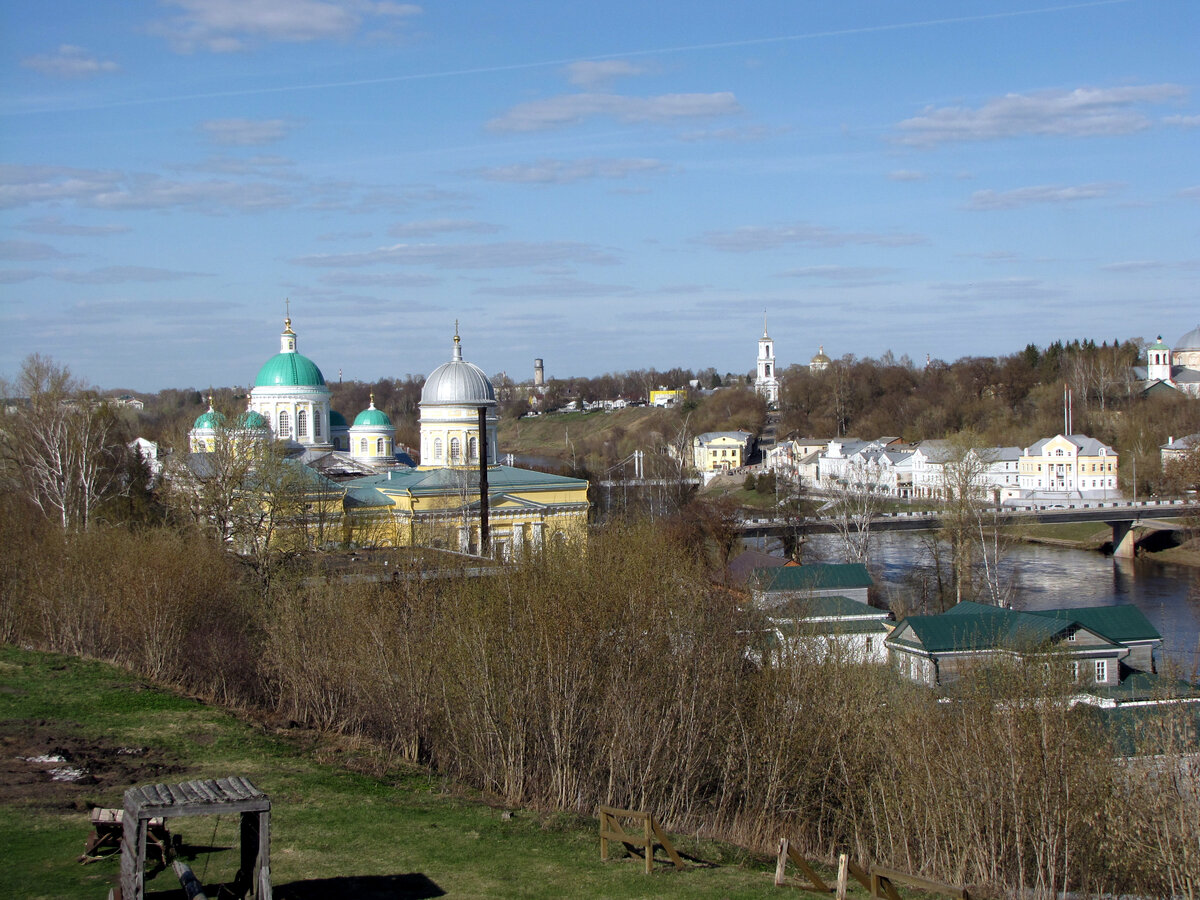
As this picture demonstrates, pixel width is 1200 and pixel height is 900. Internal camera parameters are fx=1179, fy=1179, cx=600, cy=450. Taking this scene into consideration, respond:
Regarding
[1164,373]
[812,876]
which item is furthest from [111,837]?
[1164,373]

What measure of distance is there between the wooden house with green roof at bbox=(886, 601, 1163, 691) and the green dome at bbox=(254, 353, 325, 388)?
73.9 ft

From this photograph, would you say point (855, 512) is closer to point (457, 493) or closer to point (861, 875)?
point (457, 493)

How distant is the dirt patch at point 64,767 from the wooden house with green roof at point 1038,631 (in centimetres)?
1068

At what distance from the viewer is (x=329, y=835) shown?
322 inches

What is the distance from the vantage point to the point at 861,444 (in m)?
66.4

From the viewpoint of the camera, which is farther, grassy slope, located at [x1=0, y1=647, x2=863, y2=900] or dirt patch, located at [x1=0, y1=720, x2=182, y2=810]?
dirt patch, located at [x1=0, y1=720, x2=182, y2=810]

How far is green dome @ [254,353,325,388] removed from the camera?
36.4 metres

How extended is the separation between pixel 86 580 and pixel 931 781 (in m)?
11.4

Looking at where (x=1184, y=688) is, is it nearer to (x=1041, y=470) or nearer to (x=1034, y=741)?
(x=1034, y=741)

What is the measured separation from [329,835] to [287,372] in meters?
29.7

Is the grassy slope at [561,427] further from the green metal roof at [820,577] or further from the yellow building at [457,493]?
the green metal roof at [820,577]

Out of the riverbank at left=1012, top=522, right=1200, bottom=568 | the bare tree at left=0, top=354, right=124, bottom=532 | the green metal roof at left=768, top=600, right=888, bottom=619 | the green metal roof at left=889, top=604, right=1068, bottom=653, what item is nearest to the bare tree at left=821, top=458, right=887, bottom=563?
the riverbank at left=1012, top=522, right=1200, bottom=568

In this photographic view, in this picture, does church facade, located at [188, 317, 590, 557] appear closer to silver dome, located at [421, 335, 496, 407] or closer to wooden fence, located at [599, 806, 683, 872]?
silver dome, located at [421, 335, 496, 407]

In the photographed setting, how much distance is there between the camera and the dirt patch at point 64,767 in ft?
28.2
